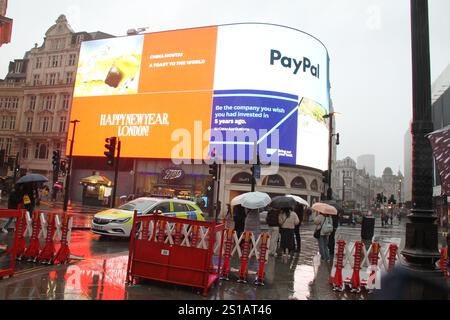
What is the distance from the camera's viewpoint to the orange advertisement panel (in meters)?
42.3

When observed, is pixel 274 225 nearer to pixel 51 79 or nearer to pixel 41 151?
pixel 41 151

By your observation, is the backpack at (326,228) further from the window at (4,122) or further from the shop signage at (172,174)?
the window at (4,122)

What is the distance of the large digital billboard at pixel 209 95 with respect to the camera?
131 ft

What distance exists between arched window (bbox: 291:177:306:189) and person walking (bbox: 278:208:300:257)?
96.6 feet

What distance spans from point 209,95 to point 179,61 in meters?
5.78

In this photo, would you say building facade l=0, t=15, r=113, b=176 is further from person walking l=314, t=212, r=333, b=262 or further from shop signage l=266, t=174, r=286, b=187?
person walking l=314, t=212, r=333, b=262

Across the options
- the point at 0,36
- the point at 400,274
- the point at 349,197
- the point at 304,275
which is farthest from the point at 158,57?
the point at 349,197

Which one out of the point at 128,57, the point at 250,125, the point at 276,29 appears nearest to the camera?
the point at 250,125

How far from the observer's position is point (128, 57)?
46.1 meters

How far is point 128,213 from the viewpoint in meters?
13.6

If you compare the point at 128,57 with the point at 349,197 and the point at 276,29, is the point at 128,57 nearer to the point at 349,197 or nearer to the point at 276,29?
the point at 276,29

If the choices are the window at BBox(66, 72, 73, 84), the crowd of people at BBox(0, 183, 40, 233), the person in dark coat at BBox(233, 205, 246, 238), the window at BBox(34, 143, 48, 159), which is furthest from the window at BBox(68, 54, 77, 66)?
the person in dark coat at BBox(233, 205, 246, 238)

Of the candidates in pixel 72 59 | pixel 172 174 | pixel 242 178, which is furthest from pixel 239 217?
pixel 72 59
